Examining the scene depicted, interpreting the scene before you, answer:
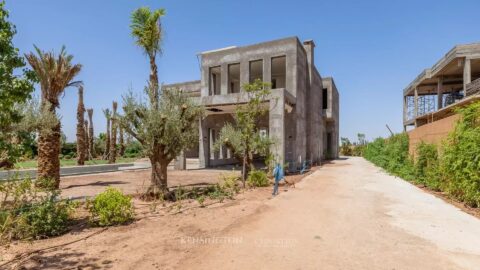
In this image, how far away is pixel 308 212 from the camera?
303 inches

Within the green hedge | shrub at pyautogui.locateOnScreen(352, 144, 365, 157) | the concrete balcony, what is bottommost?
shrub at pyautogui.locateOnScreen(352, 144, 365, 157)

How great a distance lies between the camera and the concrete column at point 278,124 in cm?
1542

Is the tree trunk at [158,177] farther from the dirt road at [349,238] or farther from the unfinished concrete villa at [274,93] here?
the unfinished concrete villa at [274,93]

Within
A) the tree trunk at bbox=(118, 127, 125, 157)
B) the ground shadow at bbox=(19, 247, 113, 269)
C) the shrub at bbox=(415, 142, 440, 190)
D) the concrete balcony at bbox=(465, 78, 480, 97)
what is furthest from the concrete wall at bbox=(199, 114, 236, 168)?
the concrete balcony at bbox=(465, 78, 480, 97)

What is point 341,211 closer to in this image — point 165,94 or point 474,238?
point 474,238

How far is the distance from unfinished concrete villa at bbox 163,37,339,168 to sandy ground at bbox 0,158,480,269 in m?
7.78

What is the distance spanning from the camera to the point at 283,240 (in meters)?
5.45

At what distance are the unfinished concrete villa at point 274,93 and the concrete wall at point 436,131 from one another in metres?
7.31

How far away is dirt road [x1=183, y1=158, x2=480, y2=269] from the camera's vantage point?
14.6 ft

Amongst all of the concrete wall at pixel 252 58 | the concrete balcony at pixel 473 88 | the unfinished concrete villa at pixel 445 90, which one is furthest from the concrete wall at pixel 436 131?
the concrete wall at pixel 252 58

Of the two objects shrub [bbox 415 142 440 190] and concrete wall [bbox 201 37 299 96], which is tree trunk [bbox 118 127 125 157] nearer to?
concrete wall [bbox 201 37 299 96]

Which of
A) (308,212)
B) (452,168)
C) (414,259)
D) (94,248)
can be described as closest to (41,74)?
(94,248)

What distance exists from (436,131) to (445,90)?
801 inches

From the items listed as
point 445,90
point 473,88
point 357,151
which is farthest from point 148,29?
point 357,151
